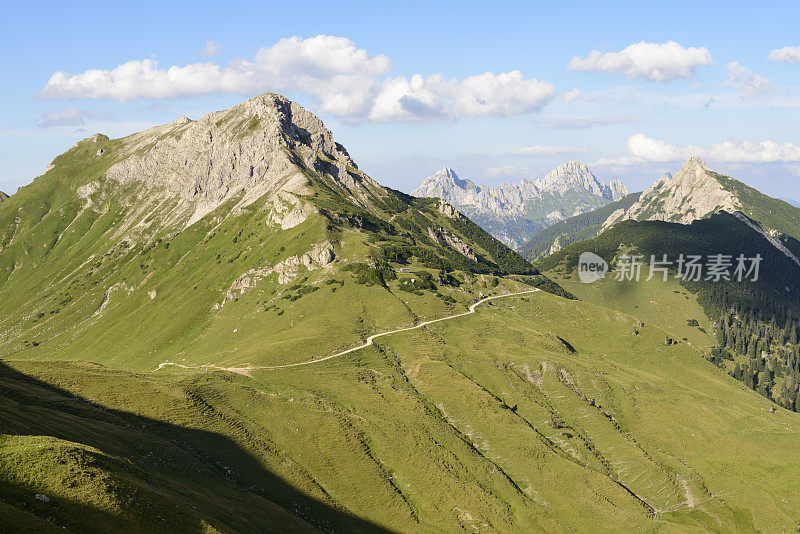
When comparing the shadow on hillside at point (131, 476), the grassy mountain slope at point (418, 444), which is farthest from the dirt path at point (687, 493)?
the shadow on hillside at point (131, 476)

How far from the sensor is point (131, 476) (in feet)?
208

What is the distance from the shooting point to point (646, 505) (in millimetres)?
135375

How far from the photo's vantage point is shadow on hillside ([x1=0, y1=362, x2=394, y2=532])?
52.0 metres

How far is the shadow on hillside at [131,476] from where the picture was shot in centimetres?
5200

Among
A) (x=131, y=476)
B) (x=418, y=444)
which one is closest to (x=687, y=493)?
(x=418, y=444)

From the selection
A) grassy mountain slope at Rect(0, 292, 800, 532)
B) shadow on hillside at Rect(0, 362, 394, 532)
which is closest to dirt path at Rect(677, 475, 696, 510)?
grassy mountain slope at Rect(0, 292, 800, 532)

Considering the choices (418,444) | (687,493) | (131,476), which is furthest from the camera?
(687,493)

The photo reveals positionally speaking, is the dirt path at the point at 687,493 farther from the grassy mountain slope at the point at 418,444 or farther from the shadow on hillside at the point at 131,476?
the shadow on hillside at the point at 131,476

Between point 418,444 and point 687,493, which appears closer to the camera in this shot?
point 418,444

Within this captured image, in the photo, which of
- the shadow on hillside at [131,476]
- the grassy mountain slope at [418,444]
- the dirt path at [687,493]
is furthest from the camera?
the dirt path at [687,493]

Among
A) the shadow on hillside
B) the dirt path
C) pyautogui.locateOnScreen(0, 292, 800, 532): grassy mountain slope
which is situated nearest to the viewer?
the shadow on hillside

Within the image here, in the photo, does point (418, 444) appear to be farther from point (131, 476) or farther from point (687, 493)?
point (687, 493)

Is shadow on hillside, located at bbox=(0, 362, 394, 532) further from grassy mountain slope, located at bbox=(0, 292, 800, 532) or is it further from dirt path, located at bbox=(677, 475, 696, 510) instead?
dirt path, located at bbox=(677, 475, 696, 510)

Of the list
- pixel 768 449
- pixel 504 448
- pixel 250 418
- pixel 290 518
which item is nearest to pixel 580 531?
pixel 504 448
